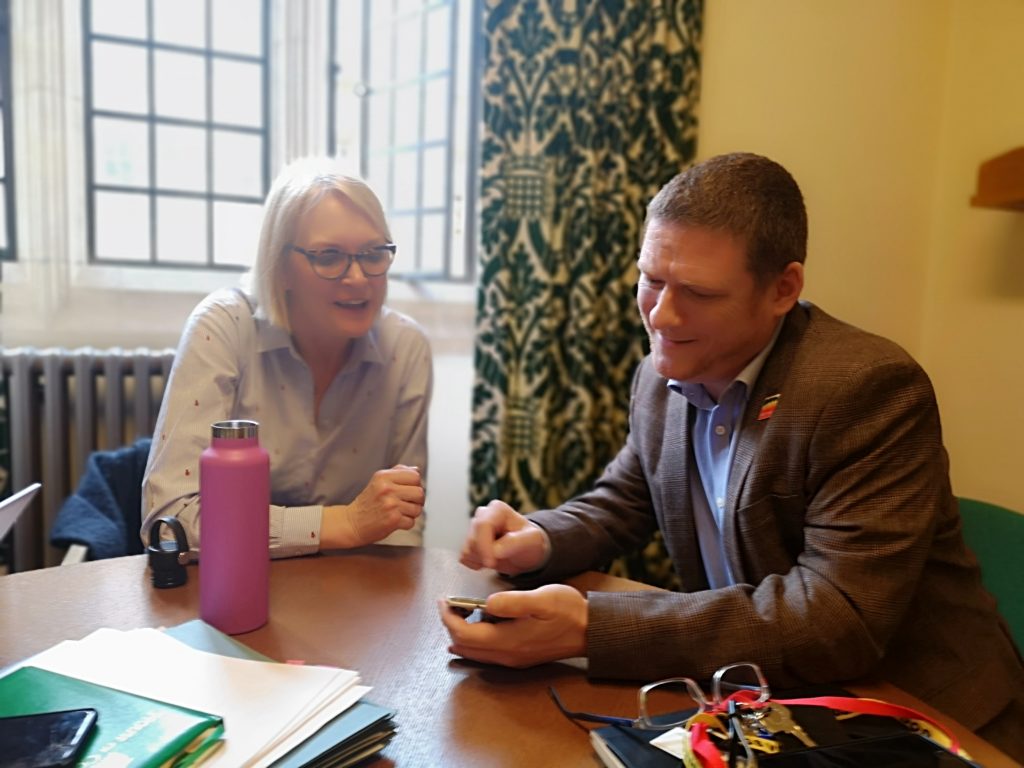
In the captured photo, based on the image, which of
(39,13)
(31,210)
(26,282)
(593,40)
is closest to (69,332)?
(26,282)

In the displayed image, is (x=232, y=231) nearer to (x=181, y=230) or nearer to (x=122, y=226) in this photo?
(x=181, y=230)

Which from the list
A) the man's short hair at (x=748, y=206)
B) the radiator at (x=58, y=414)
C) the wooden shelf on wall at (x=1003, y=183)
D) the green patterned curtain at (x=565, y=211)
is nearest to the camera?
the man's short hair at (x=748, y=206)

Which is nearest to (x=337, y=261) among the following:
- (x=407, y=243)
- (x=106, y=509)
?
(x=106, y=509)

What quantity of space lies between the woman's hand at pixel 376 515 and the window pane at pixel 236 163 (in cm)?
179

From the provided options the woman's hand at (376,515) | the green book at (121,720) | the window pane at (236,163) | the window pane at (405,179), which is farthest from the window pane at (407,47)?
the green book at (121,720)

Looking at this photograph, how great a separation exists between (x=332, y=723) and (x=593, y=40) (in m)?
2.13

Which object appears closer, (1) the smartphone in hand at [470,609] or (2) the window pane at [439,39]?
(1) the smartphone in hand at [470,609]

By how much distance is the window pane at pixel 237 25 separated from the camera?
2.58 meters

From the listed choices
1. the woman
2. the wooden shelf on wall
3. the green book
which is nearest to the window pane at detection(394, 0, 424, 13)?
the woman

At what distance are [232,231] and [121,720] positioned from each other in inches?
86.9

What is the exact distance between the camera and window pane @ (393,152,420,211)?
2.75 m

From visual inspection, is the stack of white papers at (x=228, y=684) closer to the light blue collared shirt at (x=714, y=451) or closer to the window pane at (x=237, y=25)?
the light blue collared shirt at (x=714, y=451)

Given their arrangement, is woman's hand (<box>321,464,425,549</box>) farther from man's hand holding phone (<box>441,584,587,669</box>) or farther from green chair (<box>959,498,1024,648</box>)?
green chair (<box>959,498,1024,648</box>)

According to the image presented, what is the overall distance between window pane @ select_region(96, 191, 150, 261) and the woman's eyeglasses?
4.56 ft
